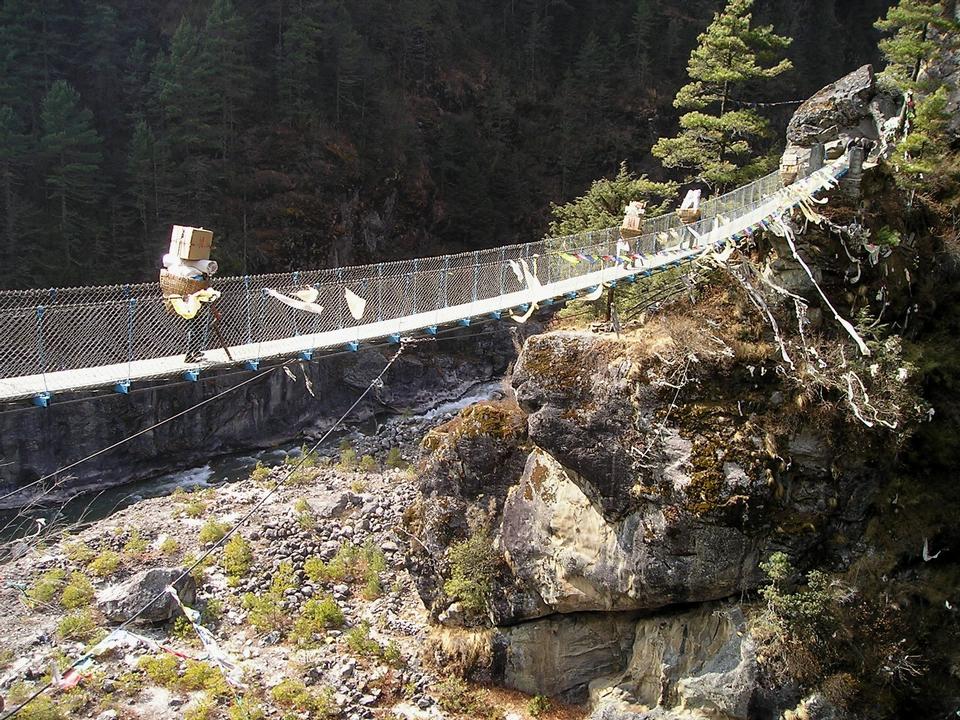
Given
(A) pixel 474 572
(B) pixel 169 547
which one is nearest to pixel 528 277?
(A) pixel 474 572

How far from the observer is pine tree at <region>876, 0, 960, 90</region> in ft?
38.9

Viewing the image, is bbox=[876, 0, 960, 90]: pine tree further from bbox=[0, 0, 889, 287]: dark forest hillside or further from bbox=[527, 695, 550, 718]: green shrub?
bbox=[0, 0, 889, 287]: dark forest hillside

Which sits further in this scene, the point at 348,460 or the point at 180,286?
the point at 348,460

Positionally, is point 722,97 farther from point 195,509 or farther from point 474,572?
point 195,509

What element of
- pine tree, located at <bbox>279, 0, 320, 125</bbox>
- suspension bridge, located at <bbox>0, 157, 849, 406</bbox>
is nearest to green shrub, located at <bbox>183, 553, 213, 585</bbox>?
suspension bridge, located at <bbox>0, 157, 849, 406</bbox>

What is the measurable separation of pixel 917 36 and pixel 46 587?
17255 millimetres

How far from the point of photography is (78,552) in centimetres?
1224

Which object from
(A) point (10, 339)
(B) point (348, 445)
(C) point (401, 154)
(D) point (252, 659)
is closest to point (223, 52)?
(C) point (401, 154)

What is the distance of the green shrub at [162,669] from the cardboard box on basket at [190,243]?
5862mm

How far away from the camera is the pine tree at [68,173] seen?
714 inches

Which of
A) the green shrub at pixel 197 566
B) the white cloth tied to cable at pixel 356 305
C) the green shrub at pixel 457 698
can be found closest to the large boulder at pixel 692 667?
the green shrub at pixel 457 698

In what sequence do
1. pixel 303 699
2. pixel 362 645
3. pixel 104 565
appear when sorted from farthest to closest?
1. pixel 104 565
2. pixel 362 645
3. pixel 303 699

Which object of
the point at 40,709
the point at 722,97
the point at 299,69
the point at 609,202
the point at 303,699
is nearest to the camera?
the point at 40,709

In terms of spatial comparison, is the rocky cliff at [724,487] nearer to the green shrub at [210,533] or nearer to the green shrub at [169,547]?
the green shrub at [210,533]
